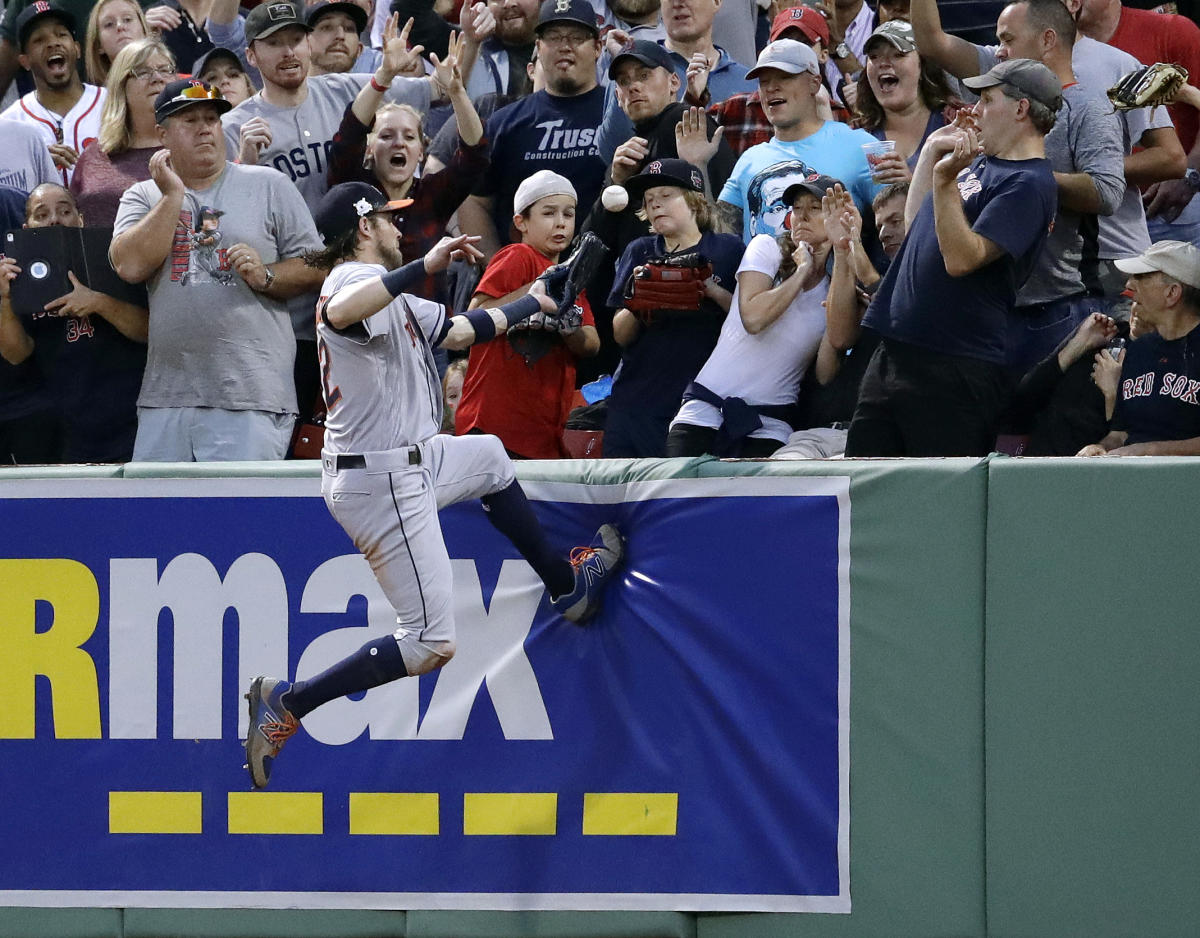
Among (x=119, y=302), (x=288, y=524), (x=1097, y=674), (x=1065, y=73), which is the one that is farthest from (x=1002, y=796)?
(x=119, y=302)

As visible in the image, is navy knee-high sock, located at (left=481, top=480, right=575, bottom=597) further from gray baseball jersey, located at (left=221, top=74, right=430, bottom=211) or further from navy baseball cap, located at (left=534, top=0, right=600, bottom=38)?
navy baseball cap, located at (left=534, top=0, right=600, bottom=38)

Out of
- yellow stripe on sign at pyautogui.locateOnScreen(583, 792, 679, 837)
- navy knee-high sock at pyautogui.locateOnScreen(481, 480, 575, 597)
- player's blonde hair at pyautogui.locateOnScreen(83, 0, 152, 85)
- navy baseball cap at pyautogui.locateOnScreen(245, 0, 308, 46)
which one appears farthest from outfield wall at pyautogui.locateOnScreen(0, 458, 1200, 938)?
player's blonde hair at pyautogui.locateOnScreen(83, 0, 152, 85)

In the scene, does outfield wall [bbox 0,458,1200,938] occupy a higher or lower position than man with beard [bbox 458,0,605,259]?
lower

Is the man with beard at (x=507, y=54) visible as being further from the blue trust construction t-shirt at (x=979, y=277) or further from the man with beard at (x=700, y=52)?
the blue trust construction t-shirt at (x=979, y=277)

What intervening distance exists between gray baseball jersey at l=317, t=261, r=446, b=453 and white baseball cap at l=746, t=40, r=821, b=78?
8.24 feet

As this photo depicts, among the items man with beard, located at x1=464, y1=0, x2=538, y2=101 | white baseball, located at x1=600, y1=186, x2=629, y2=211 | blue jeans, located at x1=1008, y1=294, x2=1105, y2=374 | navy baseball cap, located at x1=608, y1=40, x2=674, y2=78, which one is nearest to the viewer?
blue jeans, located at x1=1008, y1=294, x2=1105, y2=374

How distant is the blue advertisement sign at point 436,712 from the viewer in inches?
224

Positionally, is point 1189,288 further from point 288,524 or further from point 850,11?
point 850,11

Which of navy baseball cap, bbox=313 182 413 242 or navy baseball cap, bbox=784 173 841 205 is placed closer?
Result: navy baseball cap, bbox=313 182 413 242

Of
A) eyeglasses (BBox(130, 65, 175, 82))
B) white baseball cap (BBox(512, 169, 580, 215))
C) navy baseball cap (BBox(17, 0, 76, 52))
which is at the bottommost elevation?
white baseball cap (BBox(512, 169, 580, 215))

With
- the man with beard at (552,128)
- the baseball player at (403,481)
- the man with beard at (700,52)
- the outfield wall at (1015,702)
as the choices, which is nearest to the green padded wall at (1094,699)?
the outfield wall at (1015,702)

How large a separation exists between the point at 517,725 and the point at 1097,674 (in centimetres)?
197

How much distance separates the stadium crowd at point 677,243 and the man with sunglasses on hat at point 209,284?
12 mm

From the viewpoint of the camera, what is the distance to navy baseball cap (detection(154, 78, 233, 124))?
6.99m
